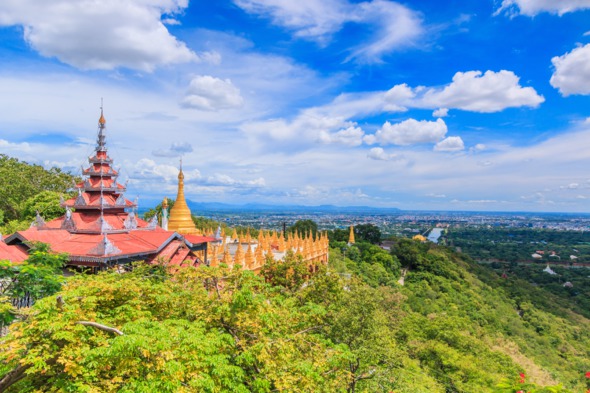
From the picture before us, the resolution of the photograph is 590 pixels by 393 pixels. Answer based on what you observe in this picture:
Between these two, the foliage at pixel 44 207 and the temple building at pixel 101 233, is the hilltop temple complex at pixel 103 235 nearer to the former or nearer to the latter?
the temple building at pixel 101 233

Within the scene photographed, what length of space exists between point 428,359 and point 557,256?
144280 millimetres

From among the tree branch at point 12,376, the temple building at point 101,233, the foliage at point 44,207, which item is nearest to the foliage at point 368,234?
the foliage at point 44,207

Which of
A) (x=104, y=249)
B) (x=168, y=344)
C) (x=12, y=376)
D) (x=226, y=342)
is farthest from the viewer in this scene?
(x=104, y=249)

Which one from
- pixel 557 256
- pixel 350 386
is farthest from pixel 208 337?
pixel 557 256

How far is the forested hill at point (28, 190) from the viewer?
33.6 meters

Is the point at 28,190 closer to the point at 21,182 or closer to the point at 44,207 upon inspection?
the point at 21,182

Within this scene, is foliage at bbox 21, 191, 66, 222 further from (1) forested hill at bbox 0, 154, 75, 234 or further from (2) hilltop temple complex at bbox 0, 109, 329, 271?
(2) hilltop temple complex at bbox 0, 109, 329, 271

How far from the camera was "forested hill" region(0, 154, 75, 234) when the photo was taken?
110 feet

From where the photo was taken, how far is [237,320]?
12.0 meters

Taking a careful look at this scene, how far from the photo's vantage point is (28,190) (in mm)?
39469

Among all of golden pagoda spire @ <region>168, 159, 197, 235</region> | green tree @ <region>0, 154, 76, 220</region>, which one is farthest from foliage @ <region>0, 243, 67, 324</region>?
green tree @ <region>0, 154, 76, 220</region>

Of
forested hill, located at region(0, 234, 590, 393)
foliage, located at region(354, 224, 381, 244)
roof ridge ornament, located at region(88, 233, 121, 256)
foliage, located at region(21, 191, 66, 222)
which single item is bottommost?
foliage, located at region(354, 224, 381, 244)

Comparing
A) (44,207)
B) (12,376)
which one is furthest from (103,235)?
(44,207)

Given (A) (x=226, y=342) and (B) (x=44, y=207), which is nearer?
(A) (x=226, y=342)
